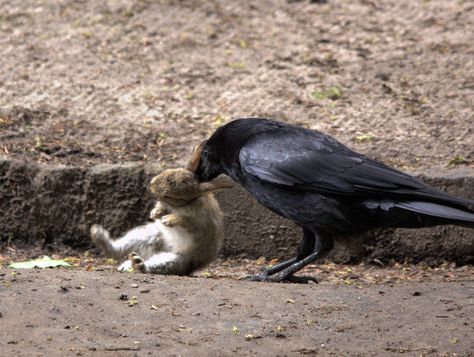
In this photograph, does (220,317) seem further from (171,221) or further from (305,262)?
(171,221)

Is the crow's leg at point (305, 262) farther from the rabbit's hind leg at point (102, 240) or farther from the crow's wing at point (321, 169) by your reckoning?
the rabbit's hind leg at point (102, 240)

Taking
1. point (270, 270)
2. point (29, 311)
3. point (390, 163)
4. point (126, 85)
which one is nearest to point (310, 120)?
point (390, 163)

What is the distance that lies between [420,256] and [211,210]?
1530 millimetres

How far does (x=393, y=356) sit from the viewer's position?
13.8ft

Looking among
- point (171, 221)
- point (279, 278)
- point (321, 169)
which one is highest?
point (321, 169)

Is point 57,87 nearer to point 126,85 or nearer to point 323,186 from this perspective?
point 126,85

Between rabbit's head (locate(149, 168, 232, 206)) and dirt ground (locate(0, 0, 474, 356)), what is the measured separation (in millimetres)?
505

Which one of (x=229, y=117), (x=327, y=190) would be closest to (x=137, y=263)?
(x=327, y=190)

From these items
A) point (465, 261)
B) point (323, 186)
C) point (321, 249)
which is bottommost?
point (465, 261)

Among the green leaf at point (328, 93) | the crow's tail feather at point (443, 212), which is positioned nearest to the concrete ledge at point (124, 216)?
the crow's tail feather at point (443, 212)

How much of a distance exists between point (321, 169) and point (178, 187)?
928mm

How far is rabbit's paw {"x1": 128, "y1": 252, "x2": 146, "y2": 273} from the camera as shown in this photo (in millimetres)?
5887

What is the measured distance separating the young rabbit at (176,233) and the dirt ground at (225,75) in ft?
3.66

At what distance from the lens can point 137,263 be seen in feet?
19.3
